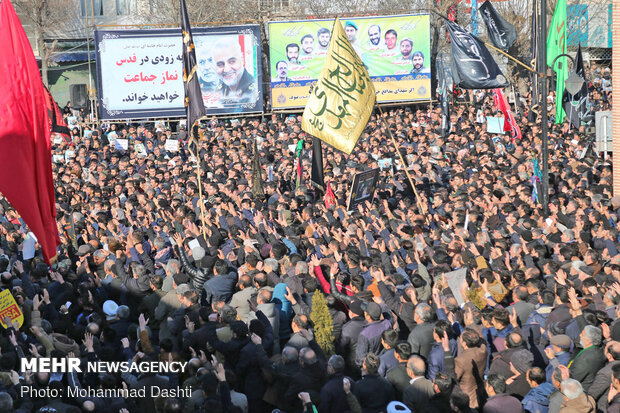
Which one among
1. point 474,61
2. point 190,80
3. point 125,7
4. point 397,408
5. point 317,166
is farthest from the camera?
point 125,7

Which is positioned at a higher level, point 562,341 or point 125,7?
point 125,7

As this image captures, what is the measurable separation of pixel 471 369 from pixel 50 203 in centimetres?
373

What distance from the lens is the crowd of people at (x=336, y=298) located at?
666 centimetres

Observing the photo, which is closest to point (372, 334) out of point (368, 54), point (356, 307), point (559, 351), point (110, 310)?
point (356, 307)

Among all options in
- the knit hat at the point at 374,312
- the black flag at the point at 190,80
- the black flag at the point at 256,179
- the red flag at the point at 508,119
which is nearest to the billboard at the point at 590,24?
the red flag at the point at 508,119

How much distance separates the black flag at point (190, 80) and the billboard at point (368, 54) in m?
18.7

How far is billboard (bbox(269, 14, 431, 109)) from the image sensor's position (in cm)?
3141

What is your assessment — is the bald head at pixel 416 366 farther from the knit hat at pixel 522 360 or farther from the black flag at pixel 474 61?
the black flag at pixel 474 61

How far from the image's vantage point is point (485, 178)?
15836 millimetres

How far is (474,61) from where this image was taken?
1555cm

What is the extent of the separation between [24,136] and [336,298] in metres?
3.67

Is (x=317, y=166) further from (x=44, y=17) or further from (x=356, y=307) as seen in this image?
(x=44, y=17)

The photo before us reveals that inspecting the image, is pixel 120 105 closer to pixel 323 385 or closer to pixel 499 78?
pixel 499 78

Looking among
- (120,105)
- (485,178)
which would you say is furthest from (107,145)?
(485,178)
